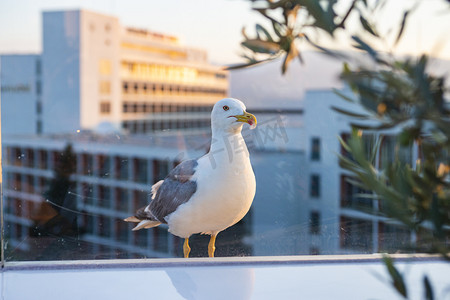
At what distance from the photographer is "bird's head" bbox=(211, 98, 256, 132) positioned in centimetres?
157

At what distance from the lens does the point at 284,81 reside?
1707mm

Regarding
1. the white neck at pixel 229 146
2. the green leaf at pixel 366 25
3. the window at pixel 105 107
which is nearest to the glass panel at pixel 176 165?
the white neck at pixel 229 146

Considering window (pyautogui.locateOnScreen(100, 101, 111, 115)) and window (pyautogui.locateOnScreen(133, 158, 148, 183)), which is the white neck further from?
window (pyautogui.locateOnScreen(100, 101, 111, 115))

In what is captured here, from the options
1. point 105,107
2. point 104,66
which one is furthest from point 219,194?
point 104,66

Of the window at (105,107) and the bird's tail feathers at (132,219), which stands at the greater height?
the window at (105,107)

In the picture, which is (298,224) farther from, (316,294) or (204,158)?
(204,158)

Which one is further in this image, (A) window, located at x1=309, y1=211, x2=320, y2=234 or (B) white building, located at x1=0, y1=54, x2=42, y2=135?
(B) white building, located at x1=0, y1=54, x2=42, y2=135

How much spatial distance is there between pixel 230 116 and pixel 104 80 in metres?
1.11

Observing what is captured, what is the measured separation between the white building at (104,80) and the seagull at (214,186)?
191 mm

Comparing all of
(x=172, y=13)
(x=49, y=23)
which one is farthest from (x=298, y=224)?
(x=49, y=23)

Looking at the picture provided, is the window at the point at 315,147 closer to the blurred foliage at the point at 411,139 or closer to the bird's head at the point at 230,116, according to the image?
the bird's head at the point at 230,116

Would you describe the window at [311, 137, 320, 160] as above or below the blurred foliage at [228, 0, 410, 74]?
below

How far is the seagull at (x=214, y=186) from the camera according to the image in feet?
5.20

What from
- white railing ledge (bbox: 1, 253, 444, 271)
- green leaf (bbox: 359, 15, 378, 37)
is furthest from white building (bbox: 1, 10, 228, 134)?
green leaf (bbox: 359, 15, 378, 37)
